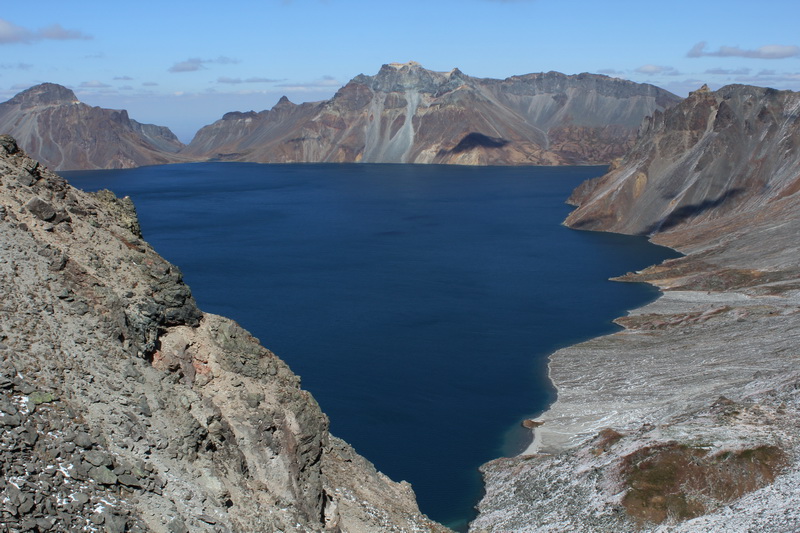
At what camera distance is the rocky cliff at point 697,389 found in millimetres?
36312

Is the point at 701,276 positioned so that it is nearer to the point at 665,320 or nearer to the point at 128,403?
the point at 665,320

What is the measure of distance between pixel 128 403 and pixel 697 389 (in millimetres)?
39932

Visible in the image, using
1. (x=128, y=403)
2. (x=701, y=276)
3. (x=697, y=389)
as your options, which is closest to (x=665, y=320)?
(x=701, y=276)

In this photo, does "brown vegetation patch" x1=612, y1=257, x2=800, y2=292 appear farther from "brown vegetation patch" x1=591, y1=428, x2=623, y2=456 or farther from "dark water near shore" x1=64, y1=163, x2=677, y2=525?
"brown vegetation patch" x1=591, y1=428, x2=623, y2=456

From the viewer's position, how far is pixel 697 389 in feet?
172

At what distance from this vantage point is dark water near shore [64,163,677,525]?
53.4 m

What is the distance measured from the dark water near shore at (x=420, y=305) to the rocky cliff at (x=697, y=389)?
3434 millimetres

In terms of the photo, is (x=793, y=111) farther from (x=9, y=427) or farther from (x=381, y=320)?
(x=9, y=427)

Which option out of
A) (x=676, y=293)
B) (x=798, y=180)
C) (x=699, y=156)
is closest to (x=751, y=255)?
(x=676, y=293)

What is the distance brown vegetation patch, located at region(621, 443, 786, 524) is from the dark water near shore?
997 cm

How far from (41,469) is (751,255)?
8913 centimetres

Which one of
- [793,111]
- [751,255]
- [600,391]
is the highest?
[793,111]

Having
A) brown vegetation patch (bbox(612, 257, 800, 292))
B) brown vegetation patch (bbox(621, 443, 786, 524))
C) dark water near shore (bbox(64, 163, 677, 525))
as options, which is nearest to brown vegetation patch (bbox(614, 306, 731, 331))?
dark water near shore (bbox(64, 163, 677, 525))

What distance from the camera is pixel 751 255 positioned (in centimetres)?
9381
